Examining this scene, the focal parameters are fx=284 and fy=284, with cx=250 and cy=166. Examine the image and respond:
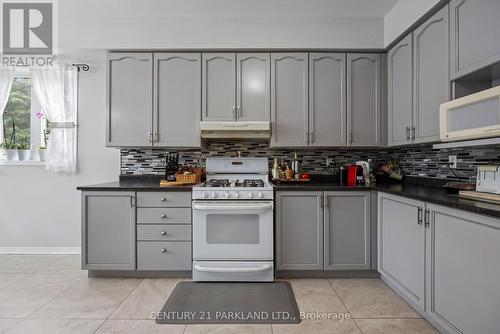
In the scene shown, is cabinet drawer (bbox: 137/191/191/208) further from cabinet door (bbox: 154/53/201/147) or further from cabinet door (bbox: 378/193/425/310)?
cabinet door (bbox: 378/193/425/310)

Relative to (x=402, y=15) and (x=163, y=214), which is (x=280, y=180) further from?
(x=402, y=15)

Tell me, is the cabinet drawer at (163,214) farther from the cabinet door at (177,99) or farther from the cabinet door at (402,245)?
the cabinet door at (402,245)

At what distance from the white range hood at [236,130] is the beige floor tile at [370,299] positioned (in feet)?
5.13

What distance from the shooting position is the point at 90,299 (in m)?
2.24

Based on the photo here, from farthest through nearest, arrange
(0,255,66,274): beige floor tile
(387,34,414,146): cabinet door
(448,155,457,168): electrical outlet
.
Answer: (0,255,66,274): beige floor tile < (387,34,414,146): cabinet door < (448,155,457,168): electrical outlet

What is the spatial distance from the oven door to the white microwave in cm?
143

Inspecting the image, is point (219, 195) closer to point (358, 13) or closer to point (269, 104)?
point (269, 104)

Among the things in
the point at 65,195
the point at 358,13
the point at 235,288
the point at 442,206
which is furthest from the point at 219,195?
the point at 358,13

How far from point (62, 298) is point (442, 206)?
2.82 m

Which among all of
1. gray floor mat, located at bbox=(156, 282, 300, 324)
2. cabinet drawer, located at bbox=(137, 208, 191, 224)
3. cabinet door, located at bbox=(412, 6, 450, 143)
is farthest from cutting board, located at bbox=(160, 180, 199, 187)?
cabinet door, located at bbox=(412, 6, 450, 143)

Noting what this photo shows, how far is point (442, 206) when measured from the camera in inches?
66.5

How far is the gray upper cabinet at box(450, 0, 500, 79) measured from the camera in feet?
5.26

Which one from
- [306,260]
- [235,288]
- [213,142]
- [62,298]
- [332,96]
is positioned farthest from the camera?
[213,142]

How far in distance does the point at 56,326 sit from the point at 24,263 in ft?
5.17
